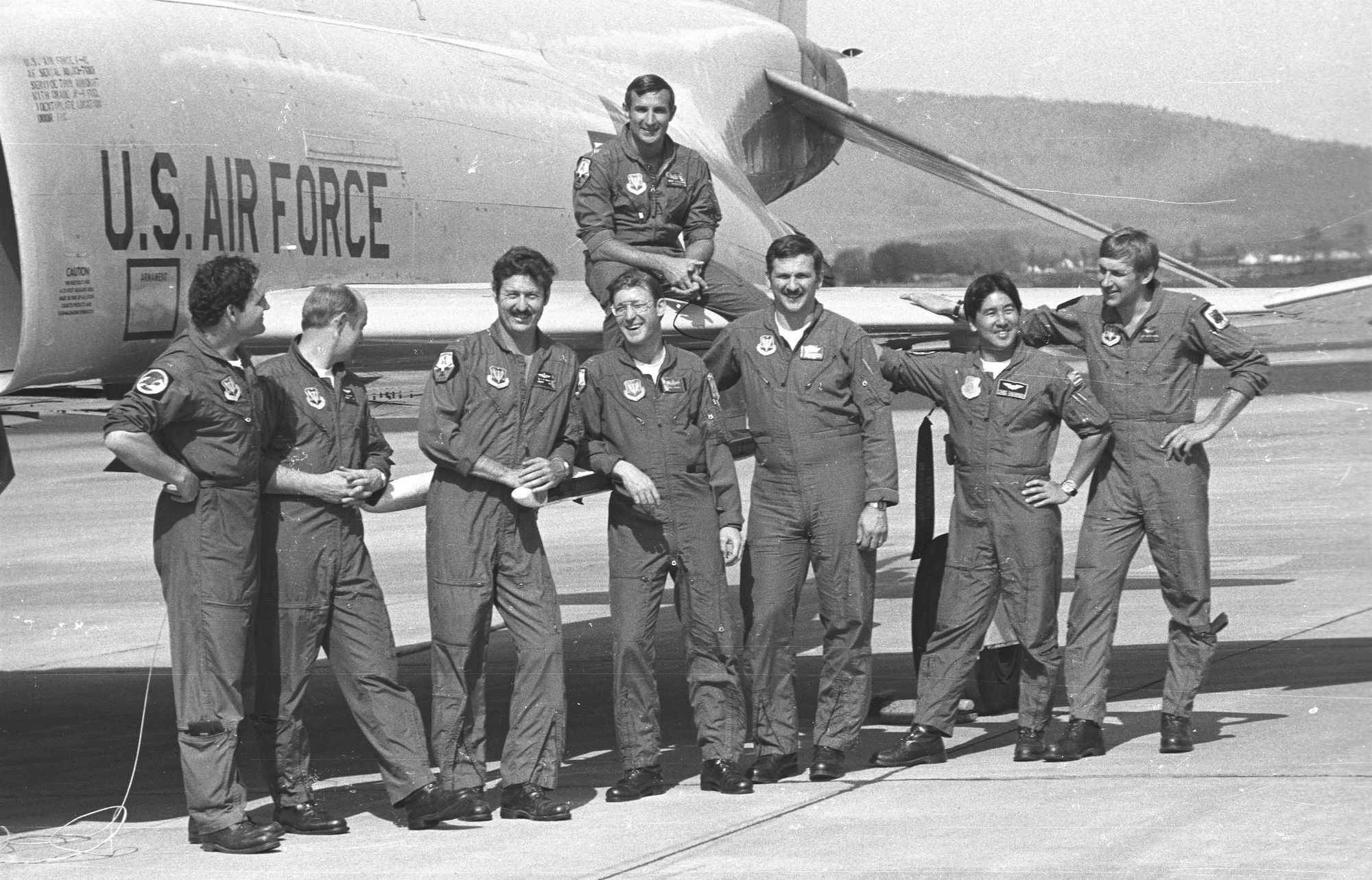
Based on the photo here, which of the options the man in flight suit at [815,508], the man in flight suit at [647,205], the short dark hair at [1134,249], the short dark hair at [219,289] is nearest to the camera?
the short dark hair at [219,289]

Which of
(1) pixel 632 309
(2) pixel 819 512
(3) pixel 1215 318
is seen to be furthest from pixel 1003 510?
(1) pixel 632 309

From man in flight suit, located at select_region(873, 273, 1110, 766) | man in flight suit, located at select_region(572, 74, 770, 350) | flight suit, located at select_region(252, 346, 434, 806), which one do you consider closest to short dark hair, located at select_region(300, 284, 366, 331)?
flight suit, located at select_region(252, 346, 434, 806)

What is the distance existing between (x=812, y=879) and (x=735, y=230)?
645 centimetres

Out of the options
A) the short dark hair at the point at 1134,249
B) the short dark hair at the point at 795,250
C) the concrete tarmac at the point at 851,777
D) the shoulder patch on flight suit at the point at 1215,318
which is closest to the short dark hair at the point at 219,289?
the concrete tarmac at the point at 851,777

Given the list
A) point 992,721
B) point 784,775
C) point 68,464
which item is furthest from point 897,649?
point 68,464

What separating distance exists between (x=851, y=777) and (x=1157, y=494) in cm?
165

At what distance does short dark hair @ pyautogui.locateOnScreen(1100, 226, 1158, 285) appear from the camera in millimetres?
7117

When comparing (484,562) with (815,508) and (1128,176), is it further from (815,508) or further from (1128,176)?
(1128,176)

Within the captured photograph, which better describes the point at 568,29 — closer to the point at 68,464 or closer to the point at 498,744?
the point at 498,744

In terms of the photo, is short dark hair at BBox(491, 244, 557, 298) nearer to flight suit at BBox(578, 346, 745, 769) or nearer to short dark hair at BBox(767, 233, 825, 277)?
flight suit at BBox(578, 346, 745, 769)

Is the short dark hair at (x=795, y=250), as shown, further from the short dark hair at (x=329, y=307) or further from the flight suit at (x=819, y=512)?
the short dark hair at (x=329, y=307)

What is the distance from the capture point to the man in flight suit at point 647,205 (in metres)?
7.31

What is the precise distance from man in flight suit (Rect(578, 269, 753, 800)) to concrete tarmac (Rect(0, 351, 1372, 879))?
0.23 metres

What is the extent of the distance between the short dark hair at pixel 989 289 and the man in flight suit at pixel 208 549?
2.86m
